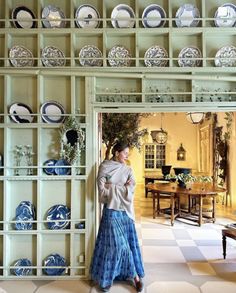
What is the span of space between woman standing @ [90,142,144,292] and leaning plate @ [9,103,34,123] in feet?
3.42

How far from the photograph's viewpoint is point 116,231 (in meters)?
3.19

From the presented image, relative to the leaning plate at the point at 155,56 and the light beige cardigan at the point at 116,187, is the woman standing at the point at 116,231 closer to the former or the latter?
the light beige cardigan at the point at 116,187

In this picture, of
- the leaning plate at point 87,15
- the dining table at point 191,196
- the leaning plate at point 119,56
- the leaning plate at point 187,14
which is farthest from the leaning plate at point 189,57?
the dining table at point 191,196

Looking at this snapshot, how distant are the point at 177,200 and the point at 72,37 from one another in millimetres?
4519

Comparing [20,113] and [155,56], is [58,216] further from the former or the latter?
[155,56]

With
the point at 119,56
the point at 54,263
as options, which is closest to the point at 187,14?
the point at 119,56

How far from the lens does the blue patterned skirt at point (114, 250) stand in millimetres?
3158

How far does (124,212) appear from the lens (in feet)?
10.7

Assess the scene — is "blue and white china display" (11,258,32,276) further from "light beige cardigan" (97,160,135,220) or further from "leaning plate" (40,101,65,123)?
"leaning plate" (40,101,65,123)

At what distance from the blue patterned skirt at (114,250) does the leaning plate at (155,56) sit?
175cm

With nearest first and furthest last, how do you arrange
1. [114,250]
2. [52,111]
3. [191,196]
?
[114,250] < [52,111] < [191,196]

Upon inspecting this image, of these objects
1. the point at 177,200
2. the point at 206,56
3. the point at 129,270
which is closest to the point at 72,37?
the point at 206,56

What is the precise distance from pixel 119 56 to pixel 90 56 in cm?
34

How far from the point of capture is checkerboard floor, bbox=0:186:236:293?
322 centimetres
